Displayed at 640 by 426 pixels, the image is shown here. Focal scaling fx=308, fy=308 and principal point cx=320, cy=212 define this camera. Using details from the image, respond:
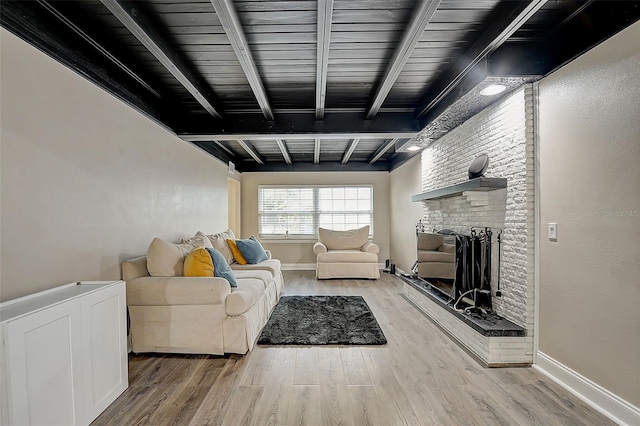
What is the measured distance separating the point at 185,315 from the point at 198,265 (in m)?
0.44

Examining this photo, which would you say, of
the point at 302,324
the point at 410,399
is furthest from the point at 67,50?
the point at 410,399

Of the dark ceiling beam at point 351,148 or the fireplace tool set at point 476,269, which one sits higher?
the dark ceiling beam at point 351,148

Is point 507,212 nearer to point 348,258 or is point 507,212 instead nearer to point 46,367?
point 46,367

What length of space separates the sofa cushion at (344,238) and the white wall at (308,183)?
34.7 inches

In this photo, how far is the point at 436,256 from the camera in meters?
3.74

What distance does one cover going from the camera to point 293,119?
3.77 metres

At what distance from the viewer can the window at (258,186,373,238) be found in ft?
24.1

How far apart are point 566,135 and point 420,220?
2895 mm

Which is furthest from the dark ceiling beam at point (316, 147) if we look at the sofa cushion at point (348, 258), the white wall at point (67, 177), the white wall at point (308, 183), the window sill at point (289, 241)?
the white wall at point (67, 177)

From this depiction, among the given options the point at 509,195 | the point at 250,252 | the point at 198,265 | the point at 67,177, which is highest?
the point at 67,177

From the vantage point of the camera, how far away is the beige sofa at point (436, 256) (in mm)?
3377

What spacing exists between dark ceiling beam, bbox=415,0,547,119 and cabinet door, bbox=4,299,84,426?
3.04 metres

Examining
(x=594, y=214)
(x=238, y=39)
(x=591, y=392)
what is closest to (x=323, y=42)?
(x=238, y=39)

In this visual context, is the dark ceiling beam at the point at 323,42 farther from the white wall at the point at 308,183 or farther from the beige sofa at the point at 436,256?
the white wall at the point at 308,183
